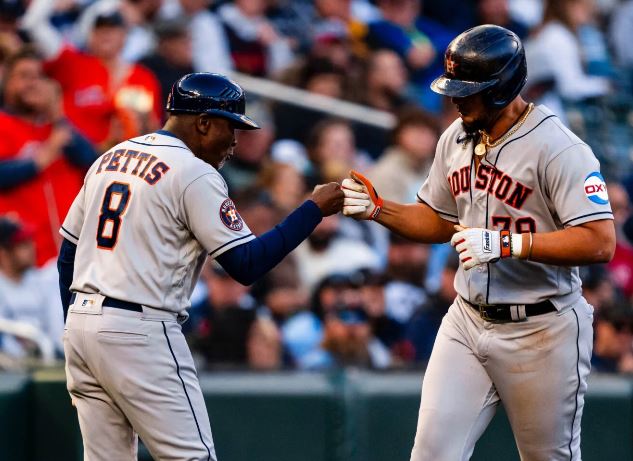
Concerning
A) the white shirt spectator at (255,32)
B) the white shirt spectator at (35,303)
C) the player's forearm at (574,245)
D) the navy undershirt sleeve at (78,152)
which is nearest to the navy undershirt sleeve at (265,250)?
the player's forearm at (574,245)

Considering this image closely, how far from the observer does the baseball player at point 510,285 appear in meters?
3.98

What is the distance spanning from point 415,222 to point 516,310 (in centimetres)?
63

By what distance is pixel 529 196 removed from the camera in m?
4.02

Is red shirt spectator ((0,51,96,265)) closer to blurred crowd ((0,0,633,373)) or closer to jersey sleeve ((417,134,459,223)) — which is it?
blurred crowd ((0,0,633,373))

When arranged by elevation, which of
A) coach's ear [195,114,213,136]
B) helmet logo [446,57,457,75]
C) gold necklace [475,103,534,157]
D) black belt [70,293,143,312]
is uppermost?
helmet logo [446,57,457,75]

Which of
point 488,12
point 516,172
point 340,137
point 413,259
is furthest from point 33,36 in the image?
point 516,172

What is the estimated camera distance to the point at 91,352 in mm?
3863

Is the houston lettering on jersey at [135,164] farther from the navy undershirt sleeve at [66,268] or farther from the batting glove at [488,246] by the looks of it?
the batting glove at [488,246]

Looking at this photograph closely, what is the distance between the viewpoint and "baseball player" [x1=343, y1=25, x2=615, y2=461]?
398cm

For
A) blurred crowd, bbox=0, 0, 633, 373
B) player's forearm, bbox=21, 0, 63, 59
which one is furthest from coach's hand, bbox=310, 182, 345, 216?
player's forearm, bbox=21, 0, 63, 59

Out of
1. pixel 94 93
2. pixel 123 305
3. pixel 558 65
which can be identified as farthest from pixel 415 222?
pixel 558 65

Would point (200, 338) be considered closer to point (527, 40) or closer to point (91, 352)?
point (91, 352)

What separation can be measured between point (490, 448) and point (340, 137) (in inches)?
139

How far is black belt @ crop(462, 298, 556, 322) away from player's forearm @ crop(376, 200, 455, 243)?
503 millimetres
